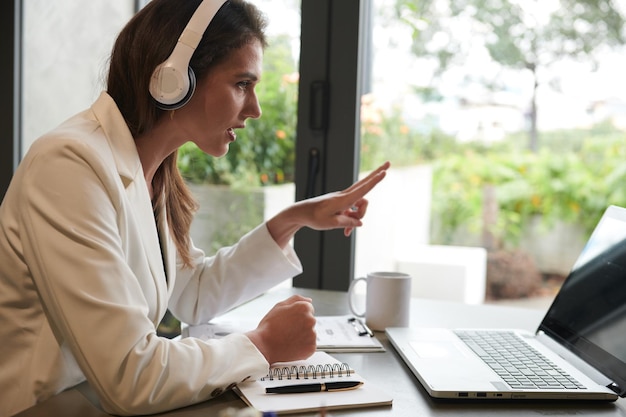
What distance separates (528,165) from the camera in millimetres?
2715

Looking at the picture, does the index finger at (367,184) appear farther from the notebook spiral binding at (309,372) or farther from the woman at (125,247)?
the notebook spiral binding at (309,372)

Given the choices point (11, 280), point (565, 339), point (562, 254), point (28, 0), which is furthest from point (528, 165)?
point (11, 280)

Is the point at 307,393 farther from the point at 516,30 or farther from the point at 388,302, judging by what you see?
the point at 516,30

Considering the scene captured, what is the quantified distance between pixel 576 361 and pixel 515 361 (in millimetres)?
141

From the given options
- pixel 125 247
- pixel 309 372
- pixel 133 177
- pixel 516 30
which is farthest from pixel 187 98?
pixel 516 30

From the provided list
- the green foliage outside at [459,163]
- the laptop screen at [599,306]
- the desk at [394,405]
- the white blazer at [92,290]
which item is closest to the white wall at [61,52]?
the green foliage outside at [459,163]

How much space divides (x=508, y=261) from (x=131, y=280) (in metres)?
2.23

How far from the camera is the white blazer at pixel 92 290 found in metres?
0.92

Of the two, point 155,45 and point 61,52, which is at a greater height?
point 61,52

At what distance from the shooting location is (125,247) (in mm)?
1062

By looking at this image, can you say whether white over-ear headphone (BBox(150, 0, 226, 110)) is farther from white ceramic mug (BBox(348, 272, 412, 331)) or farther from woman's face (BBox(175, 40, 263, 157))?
white ceramic mug (BBox(348, 272, 412, 331))

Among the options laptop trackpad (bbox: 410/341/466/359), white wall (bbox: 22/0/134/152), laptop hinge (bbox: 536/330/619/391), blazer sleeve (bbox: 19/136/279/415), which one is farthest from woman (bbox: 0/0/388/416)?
white wall (bbox: 22/0/134/152)

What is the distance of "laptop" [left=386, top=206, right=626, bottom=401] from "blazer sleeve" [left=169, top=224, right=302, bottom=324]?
0.32 meters

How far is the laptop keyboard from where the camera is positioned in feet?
3.49
